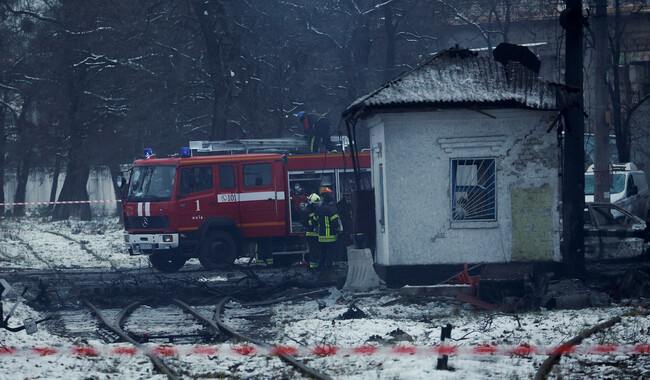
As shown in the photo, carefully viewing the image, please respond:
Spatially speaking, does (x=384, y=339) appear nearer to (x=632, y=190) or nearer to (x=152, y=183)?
(x=152, y=183)

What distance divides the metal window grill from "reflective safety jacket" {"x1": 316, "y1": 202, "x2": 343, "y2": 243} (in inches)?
99.9

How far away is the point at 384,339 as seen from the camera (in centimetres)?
1138

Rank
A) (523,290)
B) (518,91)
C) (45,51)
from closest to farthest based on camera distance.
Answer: (523,290) → (518,91) → (45,51)

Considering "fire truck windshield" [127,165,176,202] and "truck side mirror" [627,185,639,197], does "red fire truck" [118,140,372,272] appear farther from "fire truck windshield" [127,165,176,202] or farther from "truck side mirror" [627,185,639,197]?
"truck side mirror" [627,185,639,197]

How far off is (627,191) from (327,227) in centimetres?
1316

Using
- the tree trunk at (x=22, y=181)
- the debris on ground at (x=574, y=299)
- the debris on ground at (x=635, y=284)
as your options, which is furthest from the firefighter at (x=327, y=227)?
the tree trunk at (x=22, y=181)

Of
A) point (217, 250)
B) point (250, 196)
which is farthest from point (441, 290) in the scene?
→ point (217, 250)

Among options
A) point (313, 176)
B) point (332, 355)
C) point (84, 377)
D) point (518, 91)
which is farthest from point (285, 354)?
point (313, 176)

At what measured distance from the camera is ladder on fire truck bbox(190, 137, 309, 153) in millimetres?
21328

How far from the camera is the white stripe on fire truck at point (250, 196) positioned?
806 inches

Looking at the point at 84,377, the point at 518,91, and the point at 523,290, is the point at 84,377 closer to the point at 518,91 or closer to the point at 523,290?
the point at 523,290

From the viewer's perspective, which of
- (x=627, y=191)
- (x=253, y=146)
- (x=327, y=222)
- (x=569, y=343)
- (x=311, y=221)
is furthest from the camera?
(x=627, y=191)

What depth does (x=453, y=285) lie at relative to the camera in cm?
1512

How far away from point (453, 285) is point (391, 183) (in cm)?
246
